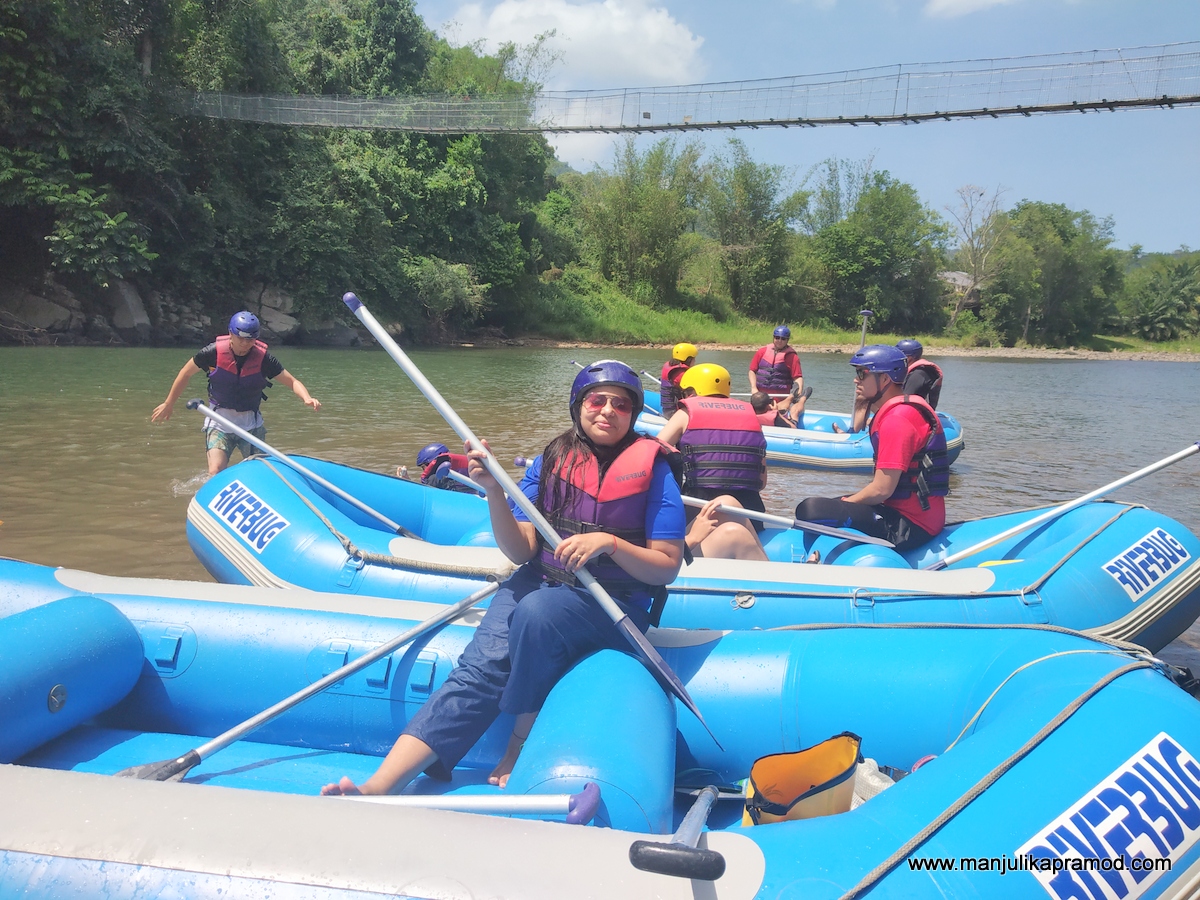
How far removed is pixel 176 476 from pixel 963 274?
48.7m

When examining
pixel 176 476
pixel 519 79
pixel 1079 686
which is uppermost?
pixel 519 79

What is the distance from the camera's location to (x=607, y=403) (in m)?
2.57

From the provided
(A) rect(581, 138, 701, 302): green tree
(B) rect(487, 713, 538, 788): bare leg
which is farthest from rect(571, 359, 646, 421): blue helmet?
(A) rect(581, 138, 701, 302): green tree

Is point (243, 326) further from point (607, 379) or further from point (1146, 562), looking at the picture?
point (1146, 562)

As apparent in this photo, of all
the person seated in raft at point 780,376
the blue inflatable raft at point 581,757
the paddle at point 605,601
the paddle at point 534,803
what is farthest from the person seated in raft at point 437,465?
the person seated in raft at point 780,376

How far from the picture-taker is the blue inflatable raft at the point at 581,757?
1.54 m

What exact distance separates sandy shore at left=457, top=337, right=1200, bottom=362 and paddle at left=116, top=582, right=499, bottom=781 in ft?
85.3

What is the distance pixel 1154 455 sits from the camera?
1159 cm

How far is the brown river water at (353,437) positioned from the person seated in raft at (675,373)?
1.37 metres

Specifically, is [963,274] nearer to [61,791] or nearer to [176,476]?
[176,476]

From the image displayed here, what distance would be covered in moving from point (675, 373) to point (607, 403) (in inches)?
250

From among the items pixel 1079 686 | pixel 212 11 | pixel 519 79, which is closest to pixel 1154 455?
pixel 1079 686

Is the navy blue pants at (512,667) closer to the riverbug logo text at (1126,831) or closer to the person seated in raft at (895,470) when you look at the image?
the riverbug logo text at (1126,831)

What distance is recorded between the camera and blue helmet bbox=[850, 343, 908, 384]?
14.2ft
